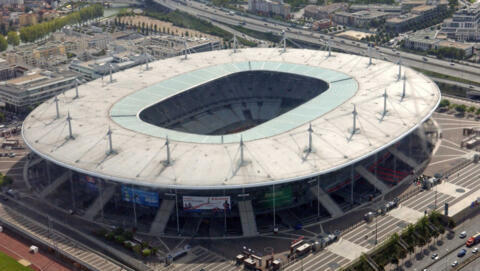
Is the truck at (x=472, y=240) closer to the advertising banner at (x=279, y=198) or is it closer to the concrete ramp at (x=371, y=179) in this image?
the concrete ramp at (x=371, y=179)

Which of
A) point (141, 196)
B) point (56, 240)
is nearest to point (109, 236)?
point (141, 196)

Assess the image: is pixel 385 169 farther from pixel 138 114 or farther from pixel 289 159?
pixel 138 114

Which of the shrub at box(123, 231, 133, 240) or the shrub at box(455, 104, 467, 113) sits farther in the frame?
the shrub at box(455, 104, 467, 113)

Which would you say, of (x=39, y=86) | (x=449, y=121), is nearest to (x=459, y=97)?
(x=449, y=121)

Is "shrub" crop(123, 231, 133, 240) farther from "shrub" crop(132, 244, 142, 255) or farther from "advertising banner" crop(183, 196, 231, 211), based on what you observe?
"advertising banner" crop(183, 196, 231, 211)

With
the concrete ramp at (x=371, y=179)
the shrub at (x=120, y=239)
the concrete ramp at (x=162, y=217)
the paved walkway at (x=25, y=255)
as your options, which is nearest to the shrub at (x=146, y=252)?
the shrub at (x=120, y=239)

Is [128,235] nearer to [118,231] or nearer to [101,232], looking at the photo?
[118,231]

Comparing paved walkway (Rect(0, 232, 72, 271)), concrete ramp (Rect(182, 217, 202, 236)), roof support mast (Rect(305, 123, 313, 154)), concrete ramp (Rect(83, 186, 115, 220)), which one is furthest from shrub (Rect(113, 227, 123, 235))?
roof support mast (Rect(305, 123, 313, 154))
